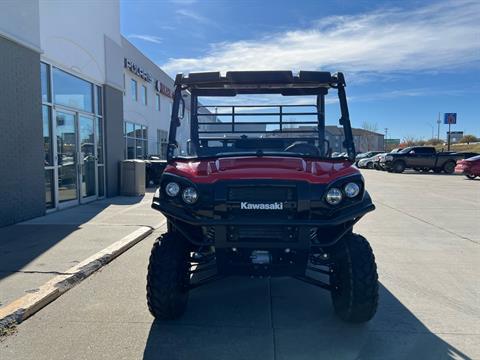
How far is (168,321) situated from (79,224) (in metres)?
4.76

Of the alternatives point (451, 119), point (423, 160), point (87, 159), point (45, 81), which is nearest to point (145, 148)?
point (87, 159)

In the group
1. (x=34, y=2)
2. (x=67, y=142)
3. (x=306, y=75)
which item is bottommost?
(x=67, y=142)

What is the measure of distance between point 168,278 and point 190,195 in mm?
753

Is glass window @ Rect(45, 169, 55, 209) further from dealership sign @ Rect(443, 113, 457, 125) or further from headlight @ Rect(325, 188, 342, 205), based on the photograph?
dealership sign @ Rect(443, 113, 457, 125)

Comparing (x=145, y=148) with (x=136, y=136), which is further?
(x=145, y=148)

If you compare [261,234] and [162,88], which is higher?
[162,88]

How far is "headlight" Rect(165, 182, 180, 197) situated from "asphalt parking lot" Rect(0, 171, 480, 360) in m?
1.20

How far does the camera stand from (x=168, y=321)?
3.66m

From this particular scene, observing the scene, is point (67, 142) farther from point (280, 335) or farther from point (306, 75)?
point (280, 335)

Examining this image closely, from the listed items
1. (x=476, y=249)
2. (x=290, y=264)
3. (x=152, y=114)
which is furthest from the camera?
(x=152, y=114)

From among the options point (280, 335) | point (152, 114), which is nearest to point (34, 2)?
point (280, 335)

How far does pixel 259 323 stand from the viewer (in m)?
3.67

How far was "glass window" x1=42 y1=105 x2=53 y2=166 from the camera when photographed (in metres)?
8.91

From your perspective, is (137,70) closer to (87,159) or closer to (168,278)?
(87,159)
